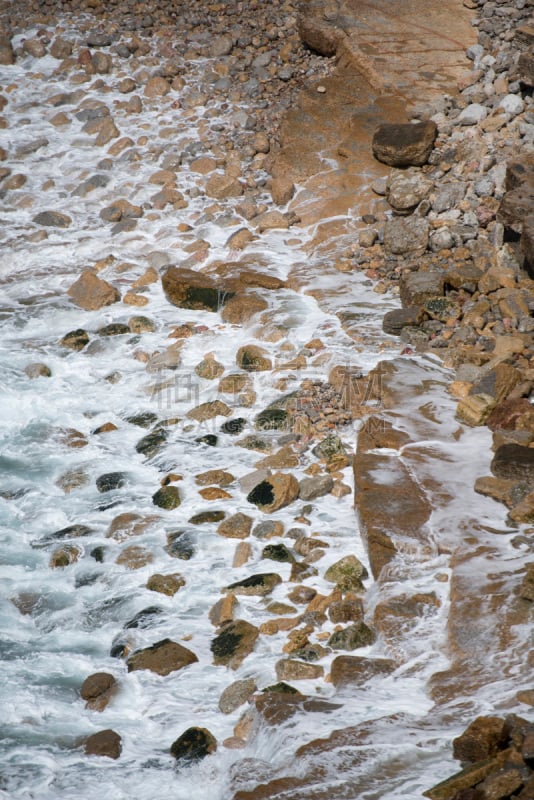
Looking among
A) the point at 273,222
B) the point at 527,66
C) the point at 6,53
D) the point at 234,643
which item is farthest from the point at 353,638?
the point at 6,53

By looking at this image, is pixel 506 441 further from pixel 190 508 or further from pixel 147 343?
pixel 147 343

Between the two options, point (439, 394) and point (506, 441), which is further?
point (439, 394)

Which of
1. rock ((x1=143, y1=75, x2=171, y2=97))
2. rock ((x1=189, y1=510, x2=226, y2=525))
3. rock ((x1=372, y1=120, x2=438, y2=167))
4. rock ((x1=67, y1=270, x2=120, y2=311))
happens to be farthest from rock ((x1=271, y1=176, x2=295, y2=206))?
rock ((x1=189, y1=510, x2=226, y2=525))

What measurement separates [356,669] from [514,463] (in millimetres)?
1660

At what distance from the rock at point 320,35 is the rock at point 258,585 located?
294 inches

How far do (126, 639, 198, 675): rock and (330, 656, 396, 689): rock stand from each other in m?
0.80

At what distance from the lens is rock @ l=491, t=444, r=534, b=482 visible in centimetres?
532

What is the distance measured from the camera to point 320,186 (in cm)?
934

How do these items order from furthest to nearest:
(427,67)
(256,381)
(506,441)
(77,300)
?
(427,67)
(77,300)
(256,381)
(506,441)

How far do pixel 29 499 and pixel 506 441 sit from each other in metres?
3.20

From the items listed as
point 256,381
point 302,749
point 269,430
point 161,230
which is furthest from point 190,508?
point 161,230

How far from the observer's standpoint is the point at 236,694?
4477mm

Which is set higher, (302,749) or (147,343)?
(302,749)

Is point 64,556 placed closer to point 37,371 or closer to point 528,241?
point 37,371
